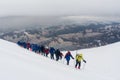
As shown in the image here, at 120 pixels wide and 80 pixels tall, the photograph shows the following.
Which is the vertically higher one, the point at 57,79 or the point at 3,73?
the point at 3,73

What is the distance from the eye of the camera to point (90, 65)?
30.5 metres

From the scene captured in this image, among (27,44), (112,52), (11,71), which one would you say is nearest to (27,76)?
(11,71)

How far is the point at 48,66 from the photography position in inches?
792

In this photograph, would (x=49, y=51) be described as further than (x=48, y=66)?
Yes

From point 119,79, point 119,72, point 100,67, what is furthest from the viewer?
point 100,67

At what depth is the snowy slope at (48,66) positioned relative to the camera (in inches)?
554

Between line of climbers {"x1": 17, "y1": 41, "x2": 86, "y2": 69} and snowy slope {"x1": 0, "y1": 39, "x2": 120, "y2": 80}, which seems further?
line of climbers {"x1": 17, "y1": 41, "x2": 86, "y2": 69}

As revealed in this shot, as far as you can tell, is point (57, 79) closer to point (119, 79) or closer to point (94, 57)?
point (119, 79)

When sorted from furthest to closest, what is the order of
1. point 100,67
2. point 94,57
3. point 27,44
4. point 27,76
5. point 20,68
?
point 94,57 < point 27,44 < point 100,67 < point 20,68 < point 27,76

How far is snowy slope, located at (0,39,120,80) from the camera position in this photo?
14070mm

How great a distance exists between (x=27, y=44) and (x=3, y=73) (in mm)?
20122

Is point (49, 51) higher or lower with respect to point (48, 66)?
lower

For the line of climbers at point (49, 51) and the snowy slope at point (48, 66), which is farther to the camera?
the line of climbers at point (49, 51)

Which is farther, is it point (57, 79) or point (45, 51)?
point (45, 51)
